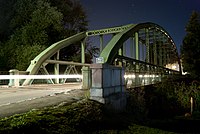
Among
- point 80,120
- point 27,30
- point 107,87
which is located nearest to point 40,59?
point 27,30

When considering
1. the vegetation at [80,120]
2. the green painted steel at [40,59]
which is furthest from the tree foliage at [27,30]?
the vegetation at [80,120]

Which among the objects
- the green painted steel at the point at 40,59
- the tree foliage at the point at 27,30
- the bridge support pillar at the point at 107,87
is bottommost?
the bridge support pillar at the point at 107,87

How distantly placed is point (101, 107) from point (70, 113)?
175cm

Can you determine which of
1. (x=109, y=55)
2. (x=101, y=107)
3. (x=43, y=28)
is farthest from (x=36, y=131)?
(x=43, y=28)

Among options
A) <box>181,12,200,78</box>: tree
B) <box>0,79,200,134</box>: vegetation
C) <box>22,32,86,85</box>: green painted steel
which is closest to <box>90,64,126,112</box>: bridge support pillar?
<box>0,79,200,134</box>: vegetation

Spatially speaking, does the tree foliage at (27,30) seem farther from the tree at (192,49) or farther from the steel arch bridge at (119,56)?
the tree at (192,49)

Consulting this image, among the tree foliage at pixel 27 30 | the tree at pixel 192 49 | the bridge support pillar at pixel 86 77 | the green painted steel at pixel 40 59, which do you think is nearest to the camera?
the bridge support pillar at pixel 86 77

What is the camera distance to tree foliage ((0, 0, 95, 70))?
23.9 meters

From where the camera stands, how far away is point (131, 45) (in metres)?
26.2

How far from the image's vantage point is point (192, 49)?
35188 millimetres

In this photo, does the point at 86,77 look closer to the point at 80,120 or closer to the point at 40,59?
the point at 80,120

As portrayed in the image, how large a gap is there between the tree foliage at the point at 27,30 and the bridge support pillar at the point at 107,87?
50.2ft

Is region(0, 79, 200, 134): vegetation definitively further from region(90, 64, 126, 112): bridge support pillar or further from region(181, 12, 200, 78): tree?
region(181, 12, 200, 78): tree

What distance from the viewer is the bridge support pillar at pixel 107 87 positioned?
27.9ft
